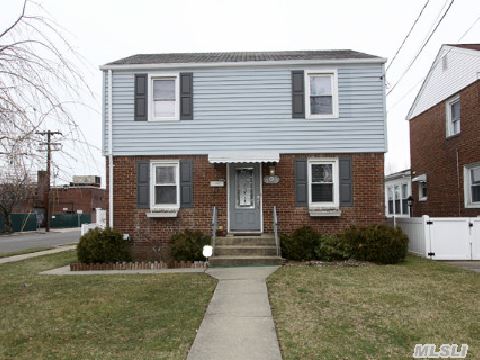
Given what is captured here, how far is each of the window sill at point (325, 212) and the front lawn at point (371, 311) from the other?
2.53 meters

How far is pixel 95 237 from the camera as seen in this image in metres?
11.8

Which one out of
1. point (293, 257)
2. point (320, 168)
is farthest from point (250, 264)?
point (320, 168)

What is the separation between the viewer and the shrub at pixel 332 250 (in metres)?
11.9

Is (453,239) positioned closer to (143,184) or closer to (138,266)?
(138,266)

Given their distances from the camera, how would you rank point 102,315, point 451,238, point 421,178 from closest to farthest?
point 102,315 < point 451,238 < point 421,178

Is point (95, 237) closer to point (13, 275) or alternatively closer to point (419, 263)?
point (13, 275)

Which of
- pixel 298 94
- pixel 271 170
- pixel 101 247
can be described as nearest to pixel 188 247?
pixel 101 247

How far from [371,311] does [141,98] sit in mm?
9334

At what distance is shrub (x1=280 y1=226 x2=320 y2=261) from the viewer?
39.1ft

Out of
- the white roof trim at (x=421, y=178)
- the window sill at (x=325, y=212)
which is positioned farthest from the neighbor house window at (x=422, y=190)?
the window sill at (x=325, y=212)

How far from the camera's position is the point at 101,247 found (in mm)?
11758

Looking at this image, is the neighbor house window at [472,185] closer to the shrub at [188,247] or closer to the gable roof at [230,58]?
the gable roof at [230,58]

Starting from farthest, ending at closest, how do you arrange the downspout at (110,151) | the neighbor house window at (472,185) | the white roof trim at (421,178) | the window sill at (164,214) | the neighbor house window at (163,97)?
the white roof trim at (421,178)
the neighbor house window at (472,185)
the neighbor house window at (163,97)
the downspout at (110,151)
the window sill at (164,214)

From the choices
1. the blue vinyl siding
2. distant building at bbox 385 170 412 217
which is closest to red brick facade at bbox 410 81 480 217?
distant building at bbox 385 170 412 217
